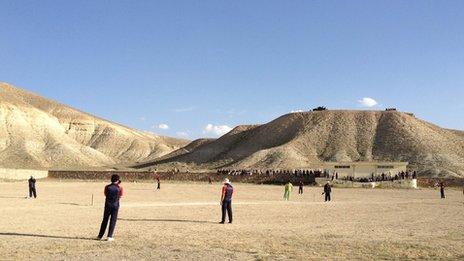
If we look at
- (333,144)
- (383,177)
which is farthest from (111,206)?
(333,144)

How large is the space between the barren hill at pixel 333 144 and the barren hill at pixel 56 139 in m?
20.4

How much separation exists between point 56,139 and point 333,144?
215 feet

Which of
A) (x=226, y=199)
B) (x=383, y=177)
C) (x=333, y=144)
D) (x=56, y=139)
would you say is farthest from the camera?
(x=56, y=139)

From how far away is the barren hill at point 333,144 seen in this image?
101875 mm

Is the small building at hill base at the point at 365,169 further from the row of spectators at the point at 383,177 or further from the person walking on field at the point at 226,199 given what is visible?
the person walking on field at the point at 226,199

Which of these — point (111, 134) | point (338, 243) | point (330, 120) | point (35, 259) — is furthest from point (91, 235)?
point (111, 134)

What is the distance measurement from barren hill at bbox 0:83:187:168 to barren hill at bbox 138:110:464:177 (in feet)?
66.8

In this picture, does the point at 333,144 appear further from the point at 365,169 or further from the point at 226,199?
Result: the point at 226,199

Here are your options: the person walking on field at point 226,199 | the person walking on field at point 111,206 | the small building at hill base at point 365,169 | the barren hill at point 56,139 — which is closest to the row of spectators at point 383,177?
the small building at hill base at point 365,169

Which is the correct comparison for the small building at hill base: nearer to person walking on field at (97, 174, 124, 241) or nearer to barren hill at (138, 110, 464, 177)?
barren hill at (138, 110, 464, 177)

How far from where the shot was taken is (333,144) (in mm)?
114312

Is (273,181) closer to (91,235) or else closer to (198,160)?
(198,160)

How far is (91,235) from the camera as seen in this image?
14.4 metres

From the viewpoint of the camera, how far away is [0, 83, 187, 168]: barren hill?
121 m
